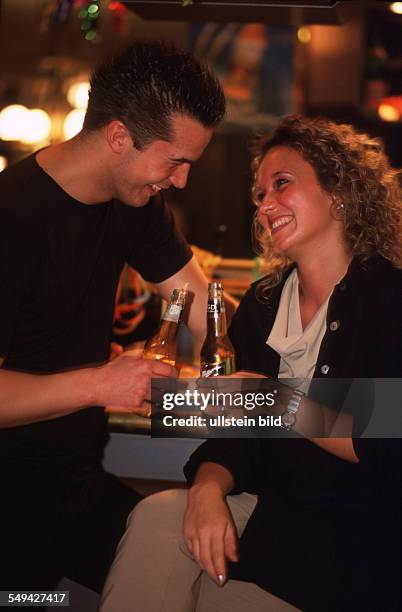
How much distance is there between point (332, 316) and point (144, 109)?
602mm

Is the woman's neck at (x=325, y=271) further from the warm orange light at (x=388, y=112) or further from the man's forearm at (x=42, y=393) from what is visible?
the warm orange light at (x=388, y=112)

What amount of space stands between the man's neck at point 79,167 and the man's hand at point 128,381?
1.46 feet

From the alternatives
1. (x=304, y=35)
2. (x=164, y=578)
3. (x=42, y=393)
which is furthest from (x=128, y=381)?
(x=304, y=35)

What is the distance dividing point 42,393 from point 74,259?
34cm

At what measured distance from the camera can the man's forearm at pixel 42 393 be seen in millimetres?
1387

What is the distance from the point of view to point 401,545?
1.32 meters

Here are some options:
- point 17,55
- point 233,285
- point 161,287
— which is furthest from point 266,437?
point 17,55

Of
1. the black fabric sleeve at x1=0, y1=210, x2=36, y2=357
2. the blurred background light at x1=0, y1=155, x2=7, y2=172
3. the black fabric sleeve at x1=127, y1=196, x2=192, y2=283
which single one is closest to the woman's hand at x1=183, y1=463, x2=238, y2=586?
the black fabric sleeve at x1=0, y1=210, x2=36, y2=357

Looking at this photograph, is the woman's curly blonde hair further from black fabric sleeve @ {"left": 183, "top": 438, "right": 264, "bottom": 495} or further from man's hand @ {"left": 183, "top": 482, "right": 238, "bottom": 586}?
man's hand @ {"left": 183, "top": 482, "right": 238, "bottom": 586}

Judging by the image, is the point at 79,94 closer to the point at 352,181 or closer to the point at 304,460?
the point at 352,181

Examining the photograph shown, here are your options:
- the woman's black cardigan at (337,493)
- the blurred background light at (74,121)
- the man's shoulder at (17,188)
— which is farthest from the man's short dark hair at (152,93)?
the blurred background light at (74,121)

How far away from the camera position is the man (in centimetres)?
155

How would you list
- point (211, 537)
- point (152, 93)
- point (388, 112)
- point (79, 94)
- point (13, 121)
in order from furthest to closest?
point (79, 94) < point (13, 121) < point (388, 112) < point (152, 93) < point (211, 537)

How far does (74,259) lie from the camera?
1606 millimetres
